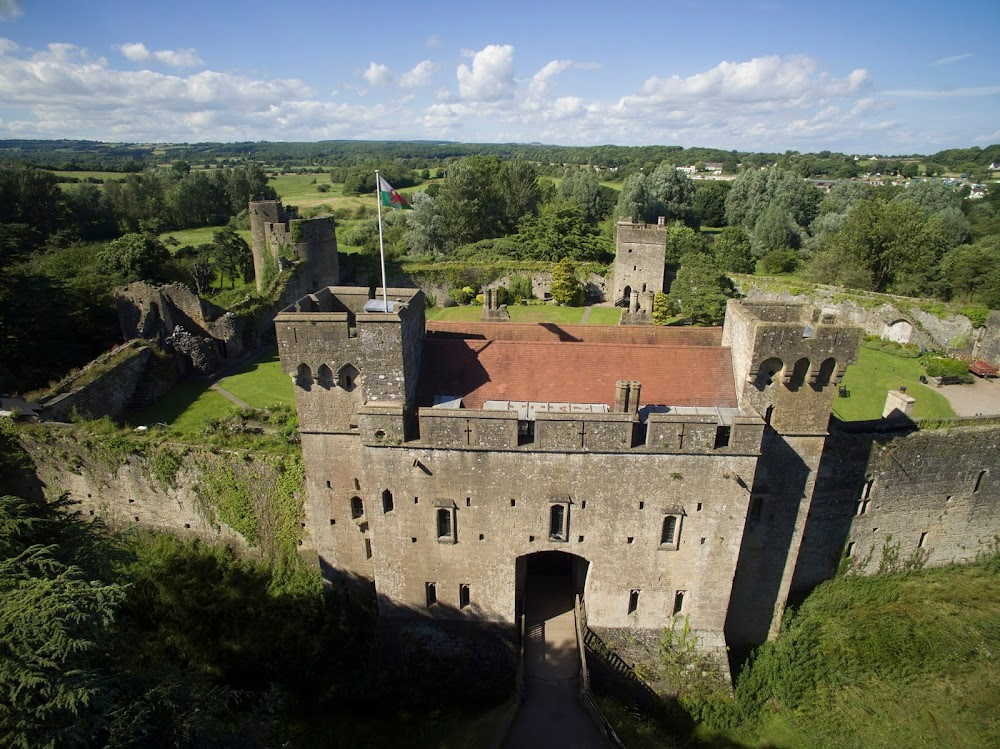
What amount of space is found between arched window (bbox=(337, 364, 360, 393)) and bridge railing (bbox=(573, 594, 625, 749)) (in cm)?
1045

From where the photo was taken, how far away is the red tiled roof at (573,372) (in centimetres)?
1739

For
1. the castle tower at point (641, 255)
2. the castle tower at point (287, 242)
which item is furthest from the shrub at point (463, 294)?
the castle tower at point (641, 255)

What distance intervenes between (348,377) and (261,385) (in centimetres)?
2050

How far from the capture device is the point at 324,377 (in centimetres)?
1709

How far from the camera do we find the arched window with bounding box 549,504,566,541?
1677 cm

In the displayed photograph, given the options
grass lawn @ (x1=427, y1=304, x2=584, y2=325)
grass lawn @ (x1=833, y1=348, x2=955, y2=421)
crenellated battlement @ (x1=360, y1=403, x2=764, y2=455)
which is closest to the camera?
crenellated battlement @ (x1=360, y1=403, x2=764, y2=455)

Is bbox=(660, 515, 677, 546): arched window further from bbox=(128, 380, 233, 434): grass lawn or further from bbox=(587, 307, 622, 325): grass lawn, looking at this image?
bbox=(587, 307, 622, 325): grass lawn

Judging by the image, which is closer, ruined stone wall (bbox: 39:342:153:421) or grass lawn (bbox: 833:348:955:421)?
ruined stone wall (bbox: 39:342:153:421)

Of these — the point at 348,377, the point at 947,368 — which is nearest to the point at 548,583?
the point at 348,377

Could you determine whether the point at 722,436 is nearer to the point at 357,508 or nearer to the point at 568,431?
the point at 568,431

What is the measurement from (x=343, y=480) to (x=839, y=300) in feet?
155

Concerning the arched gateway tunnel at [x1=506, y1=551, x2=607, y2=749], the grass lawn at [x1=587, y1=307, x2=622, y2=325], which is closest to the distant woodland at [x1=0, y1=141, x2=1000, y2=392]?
the grass lawn at [x1=587, y1=307, x2=622, y2=325]

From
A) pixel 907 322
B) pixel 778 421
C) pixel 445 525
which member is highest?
pixel 778 421

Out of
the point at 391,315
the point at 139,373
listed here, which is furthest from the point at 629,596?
the point at 139,373
